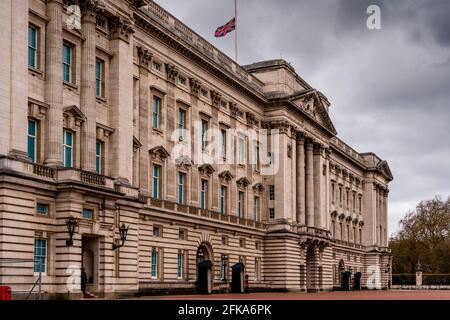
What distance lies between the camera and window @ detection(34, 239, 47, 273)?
34.4 metres

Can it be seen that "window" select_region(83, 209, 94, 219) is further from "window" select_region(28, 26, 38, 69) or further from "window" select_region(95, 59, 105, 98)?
"window" select_region(28, 26, 38, 69)

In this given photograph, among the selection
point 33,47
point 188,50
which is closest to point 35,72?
point 33,47

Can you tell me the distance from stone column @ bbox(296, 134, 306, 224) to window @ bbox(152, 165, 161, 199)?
28.1 metres

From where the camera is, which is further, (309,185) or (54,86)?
(309,185)

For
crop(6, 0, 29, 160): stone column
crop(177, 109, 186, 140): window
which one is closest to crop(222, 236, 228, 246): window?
crop(177, 109, 186, 140): window

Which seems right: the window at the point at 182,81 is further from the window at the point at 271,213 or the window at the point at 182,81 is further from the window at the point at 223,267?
the window at the point at 271,213

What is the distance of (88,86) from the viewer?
39219 millimetres

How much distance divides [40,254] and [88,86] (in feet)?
31.5

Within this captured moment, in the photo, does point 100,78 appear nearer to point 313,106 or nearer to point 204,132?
point 204,132

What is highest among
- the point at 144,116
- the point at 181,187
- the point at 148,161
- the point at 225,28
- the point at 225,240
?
the point at 225,28

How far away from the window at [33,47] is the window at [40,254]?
27.8 ft

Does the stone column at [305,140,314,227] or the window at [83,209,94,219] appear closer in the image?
the window at [83,209,94,219]

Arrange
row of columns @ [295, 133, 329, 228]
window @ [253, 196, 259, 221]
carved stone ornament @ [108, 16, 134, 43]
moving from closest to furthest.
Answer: carved stone ornament @ [108, 16, 134, 43], window @ [253, 196, 259, 221], row of columns @ [295, 133, 329, 228]

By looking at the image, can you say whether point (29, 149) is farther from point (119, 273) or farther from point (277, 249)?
point (277, 249)
